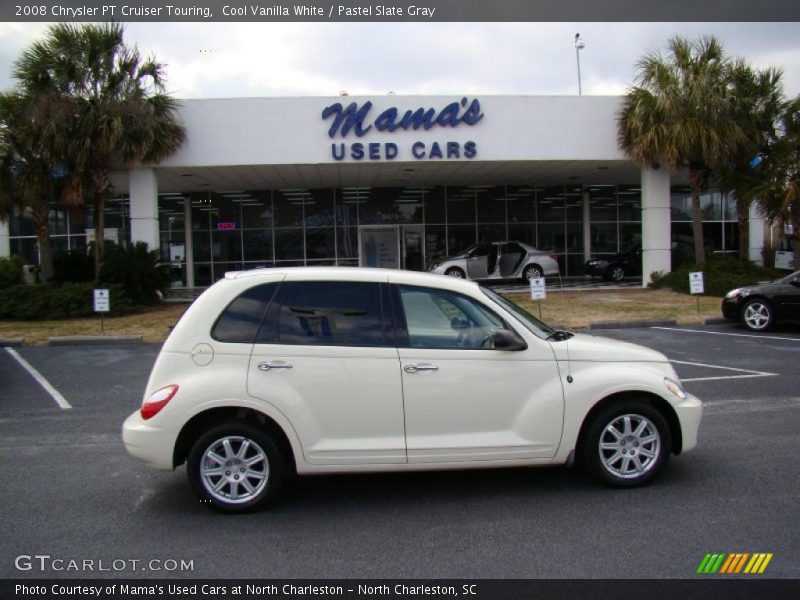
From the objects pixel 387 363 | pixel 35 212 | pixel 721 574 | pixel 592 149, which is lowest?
pixel 721 574

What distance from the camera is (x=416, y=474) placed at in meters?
5.59

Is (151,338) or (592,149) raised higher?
(592,149)

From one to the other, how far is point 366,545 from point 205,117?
57.1 ft

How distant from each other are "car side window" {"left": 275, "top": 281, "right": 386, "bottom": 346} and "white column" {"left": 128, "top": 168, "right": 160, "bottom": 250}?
16402mm

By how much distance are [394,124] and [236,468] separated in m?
16.2

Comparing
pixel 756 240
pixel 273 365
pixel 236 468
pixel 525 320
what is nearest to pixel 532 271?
pixel 756 240

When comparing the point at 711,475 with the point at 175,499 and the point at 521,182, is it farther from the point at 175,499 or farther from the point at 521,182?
the point at 521,182

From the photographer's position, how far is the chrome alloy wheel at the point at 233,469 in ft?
15.4

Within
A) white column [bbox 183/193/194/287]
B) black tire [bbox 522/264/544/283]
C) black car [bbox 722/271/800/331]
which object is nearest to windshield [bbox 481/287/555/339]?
black car [bbox 722/271/800/331]

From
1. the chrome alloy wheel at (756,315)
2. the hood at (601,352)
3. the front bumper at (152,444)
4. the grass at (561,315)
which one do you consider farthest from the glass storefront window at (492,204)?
the front bumper at (152,444)

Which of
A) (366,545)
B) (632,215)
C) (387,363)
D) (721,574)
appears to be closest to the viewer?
(721,574)

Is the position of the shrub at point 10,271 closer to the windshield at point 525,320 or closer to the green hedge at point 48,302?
the green hedge at point 48,302

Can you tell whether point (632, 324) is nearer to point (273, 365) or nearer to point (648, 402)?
point (648, 402)

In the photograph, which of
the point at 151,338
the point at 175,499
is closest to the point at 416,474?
the point at 175,499
